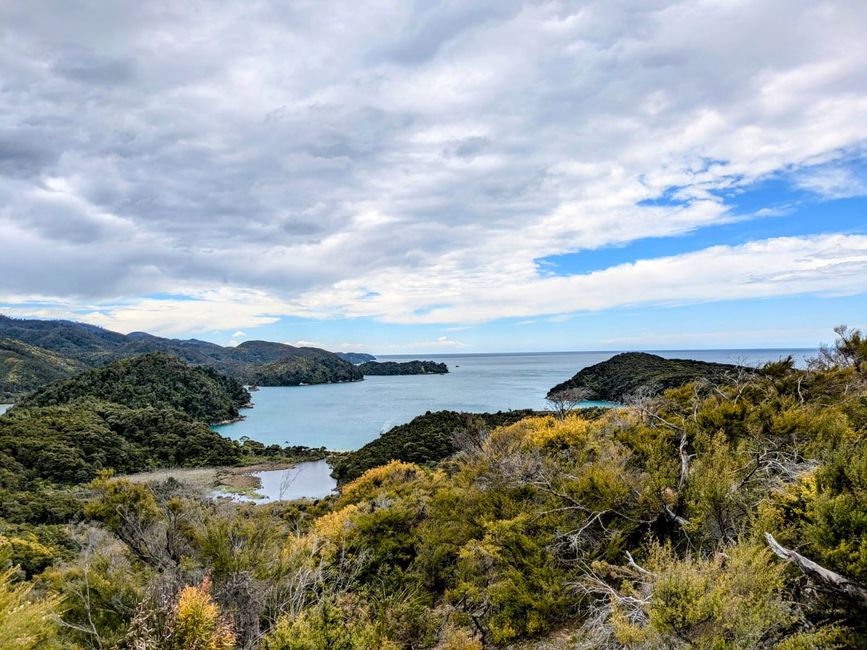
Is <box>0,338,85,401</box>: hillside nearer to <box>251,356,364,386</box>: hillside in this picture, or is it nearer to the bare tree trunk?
<box>251,356,364,386</box>: hillside

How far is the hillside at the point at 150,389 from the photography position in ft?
Result: 229

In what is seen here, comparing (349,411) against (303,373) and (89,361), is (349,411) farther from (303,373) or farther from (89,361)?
(89,361)

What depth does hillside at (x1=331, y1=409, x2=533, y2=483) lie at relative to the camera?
37.5 m

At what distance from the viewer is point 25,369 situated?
102 metres

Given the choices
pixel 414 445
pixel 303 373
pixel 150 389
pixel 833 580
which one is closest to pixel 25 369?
pixel 150 389

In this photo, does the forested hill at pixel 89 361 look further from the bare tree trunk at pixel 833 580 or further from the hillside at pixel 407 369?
the bare tree trunk at pixel 833 580

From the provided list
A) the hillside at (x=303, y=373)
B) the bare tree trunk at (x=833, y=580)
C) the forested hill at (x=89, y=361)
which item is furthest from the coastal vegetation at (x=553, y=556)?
the hillside at (x=303, y=373)

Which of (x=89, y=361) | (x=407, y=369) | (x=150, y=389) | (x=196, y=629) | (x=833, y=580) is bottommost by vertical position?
(x=407, y=369)

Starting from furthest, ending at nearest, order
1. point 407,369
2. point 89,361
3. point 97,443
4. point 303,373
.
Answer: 1. point 407,369
2. point 303,373
3. point 89,361
4. point 97,443

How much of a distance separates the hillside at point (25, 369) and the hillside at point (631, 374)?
4350 inches

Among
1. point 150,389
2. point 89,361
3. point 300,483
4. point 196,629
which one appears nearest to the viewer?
point 196,629

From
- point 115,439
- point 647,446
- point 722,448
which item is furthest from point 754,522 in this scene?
point 115,439

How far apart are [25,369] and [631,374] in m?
128

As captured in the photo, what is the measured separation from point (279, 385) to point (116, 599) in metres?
139
